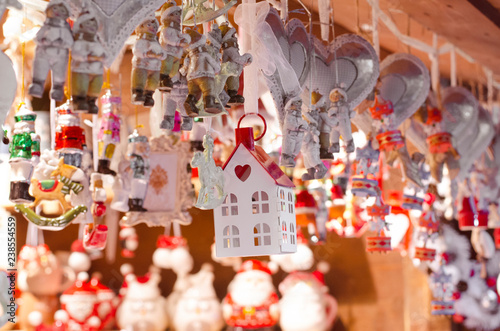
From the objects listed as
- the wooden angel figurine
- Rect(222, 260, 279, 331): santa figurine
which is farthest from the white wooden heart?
Rect(222, 260, 279, 331): santa figurine

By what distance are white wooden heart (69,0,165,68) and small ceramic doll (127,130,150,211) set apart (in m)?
0.80

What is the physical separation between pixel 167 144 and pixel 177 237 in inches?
63.9

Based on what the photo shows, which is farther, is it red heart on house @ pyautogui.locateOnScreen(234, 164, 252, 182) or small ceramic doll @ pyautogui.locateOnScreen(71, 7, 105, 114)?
red heart on house @ pyautogui.locateOnScreen(234, 164, 252, 182)

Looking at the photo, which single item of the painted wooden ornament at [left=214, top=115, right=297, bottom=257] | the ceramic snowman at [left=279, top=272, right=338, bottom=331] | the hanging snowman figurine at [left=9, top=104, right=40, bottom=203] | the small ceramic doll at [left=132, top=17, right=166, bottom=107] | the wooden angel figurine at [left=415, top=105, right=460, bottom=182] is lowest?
the ceramic snowman at [left=279, top=272, right=338, bottom=331]

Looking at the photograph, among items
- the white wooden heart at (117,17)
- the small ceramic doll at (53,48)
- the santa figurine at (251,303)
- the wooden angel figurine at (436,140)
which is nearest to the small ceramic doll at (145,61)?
the white wooden heart at (117,17)

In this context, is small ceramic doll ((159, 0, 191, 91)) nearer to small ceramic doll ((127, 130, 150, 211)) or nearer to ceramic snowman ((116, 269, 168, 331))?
small ceramic doll ((127, 130, 150, 211))

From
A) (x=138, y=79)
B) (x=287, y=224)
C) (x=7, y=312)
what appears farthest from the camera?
(x=287, y=224)

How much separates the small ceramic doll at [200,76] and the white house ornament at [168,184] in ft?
3.24

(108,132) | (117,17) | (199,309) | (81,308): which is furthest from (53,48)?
(199,309)

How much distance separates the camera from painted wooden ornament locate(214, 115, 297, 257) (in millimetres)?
1637

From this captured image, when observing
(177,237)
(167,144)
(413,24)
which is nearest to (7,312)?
(167,144)

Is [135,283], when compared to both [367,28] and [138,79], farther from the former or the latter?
[138,79]

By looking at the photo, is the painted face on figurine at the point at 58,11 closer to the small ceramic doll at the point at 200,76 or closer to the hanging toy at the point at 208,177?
the small ceramic doll at the point at 200,76

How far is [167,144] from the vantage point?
2.60 m
